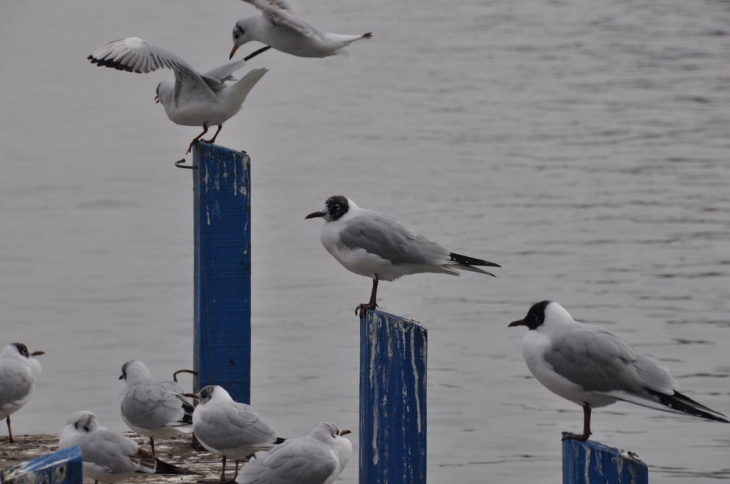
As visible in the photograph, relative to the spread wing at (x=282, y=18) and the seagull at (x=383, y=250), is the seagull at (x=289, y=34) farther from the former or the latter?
the seagull at (x=383, y=250)

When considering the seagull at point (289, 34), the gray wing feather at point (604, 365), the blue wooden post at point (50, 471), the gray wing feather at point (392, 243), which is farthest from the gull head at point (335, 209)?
the blue wooden post at point (50, 471)

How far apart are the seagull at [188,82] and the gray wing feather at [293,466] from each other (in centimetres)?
214

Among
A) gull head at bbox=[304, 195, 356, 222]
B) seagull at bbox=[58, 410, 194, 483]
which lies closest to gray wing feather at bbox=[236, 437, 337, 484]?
seagull at bbox=[58, 410, 194, 483]

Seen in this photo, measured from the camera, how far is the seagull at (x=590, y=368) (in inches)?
208

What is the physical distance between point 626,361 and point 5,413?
3.31m

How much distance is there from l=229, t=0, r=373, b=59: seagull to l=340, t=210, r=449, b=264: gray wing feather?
1525 mm

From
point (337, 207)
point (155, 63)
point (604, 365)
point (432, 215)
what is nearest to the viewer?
point (604, 365)

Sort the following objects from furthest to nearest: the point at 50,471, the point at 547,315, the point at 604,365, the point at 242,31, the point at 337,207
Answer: the point at 242,31, the point at 337,207, the point at 547,315, the point at 604,365, the point at 50,471

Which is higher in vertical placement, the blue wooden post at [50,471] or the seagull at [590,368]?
the seagull at [590,368]

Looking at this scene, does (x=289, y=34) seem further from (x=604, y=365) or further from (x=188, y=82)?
(x=604, y=365)

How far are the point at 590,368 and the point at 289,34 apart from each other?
11.0 feet

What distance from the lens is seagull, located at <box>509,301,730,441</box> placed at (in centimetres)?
529

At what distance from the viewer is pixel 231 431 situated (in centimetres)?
615

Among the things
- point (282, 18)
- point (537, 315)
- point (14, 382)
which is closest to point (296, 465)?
point (537, 315)
